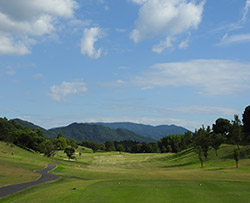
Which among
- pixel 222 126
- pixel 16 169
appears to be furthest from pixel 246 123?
pixel 16 169

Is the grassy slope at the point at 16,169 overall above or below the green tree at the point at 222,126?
below

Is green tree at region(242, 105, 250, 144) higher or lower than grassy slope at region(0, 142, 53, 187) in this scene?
higher

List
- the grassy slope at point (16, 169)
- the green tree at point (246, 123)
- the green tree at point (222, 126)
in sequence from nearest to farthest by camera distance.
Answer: the grassy slope at point (16, 169), the green tree at point (246, 123), the green tree at point (222, 126)

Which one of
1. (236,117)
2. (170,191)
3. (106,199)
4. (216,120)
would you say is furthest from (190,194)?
(216,120)

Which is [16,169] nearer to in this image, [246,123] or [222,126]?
[246,123]

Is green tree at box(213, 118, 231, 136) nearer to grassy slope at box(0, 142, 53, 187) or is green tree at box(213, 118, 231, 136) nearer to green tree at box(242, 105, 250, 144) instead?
green tree at box(242, 105, 250, 144)

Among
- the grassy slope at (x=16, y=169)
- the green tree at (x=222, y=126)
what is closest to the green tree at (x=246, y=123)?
the green tree at (x=222, y=126)

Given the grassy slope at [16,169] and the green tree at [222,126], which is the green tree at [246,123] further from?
the grassy slope at [16,169]

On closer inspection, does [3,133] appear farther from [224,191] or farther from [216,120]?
[224,191]

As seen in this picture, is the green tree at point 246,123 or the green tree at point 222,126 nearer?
the green tree at point 246,123

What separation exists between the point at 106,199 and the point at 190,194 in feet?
32.8

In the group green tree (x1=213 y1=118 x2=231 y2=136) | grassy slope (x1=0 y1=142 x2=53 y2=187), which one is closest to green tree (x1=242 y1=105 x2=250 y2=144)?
green tree (x1=213 y1=118 x2=231 y2=136)

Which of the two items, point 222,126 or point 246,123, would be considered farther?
point 222,126

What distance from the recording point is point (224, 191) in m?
33.2
